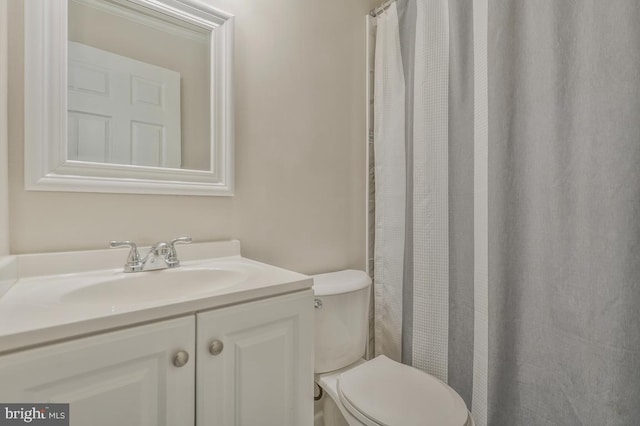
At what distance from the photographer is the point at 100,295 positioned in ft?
2.64

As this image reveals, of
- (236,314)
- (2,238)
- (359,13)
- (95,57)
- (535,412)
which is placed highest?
(359,13)

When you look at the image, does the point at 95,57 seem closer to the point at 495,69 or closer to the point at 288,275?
the point at 288,275

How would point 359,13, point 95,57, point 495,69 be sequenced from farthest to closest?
point 359,13
point 495,69
point 95,57

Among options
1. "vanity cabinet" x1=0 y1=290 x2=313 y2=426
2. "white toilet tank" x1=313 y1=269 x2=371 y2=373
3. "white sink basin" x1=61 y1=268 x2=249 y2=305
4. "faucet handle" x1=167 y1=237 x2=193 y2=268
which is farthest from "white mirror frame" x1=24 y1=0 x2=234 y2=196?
"white toilet tank" x1=313 y1=269 x2=371 y2=373

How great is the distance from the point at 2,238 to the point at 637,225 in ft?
5.14

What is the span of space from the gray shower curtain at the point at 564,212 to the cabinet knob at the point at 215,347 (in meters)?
0.87

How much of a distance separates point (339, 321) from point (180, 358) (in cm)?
69

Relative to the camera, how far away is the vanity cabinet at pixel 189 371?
0.50 metres

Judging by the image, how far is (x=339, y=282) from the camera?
1.24 metres

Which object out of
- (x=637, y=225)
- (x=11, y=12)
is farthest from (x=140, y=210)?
(x=637, y=225)

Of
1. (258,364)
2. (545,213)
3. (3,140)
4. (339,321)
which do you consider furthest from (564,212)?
(3,140)

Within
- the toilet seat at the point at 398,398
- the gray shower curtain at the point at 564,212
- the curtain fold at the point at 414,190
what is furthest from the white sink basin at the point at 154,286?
the gray shower curtain at the point at 564,212

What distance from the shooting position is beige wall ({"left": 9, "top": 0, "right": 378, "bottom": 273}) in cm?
85

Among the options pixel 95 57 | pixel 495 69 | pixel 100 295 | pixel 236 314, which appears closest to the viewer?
pixel 236 314
